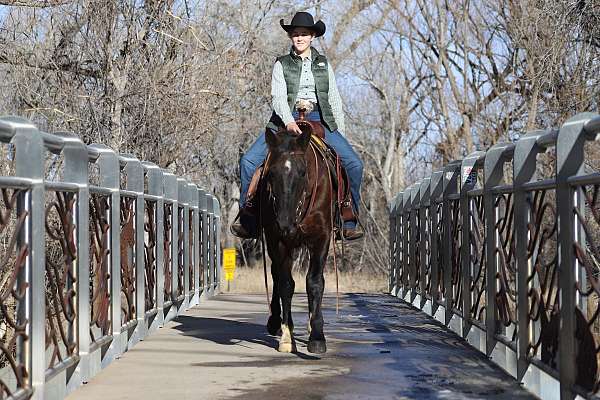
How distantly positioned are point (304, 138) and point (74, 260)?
2.51 meters

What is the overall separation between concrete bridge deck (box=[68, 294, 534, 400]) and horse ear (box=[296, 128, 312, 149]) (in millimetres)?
1602

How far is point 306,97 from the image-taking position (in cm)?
1106

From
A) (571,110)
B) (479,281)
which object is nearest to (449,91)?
(571,110)

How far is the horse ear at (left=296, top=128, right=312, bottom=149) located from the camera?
9664 mm

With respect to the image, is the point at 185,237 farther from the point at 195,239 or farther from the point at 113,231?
the point at 113,231

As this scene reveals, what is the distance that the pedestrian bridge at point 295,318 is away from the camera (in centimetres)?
630

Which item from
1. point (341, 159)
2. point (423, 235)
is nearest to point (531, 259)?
point (341, 159)

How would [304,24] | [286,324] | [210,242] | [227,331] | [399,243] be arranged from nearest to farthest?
[286,324] < [304,24] < [227,331] < [210,242] < [399,243]

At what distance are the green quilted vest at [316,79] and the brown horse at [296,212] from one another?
65 centimetres

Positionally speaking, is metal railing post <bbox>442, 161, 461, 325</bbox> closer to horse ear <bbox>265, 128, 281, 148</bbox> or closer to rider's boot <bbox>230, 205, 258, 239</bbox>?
rider's boot <bbox>230, 205, 258, 239</bbox>

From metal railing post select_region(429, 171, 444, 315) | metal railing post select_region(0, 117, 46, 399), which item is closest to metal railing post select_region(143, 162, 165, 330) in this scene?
metal railing post select_region(429, 171, 444, 315)

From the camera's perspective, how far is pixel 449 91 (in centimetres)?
3497

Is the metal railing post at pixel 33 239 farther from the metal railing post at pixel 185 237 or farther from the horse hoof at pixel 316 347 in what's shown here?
the metal railing post at pixel 185 237

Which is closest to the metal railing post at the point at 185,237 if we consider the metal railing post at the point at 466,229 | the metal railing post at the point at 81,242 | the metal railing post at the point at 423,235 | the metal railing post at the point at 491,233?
the metal railing post at the point at 423,235
